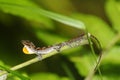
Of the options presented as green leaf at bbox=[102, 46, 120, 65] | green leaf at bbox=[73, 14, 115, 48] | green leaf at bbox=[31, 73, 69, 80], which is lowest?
green leaf at bbox=[102, 46, 120, 65]

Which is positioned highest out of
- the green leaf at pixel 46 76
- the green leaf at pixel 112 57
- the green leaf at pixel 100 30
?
the green leaf at pixel 100 30

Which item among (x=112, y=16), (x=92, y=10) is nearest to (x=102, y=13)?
(x=92, y=10)

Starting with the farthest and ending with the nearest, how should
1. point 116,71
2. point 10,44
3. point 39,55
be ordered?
point 10,44 < point 116,71 < point 39,55

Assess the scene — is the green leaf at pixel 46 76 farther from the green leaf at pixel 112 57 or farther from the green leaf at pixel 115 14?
the green leaf at pixel 115 14

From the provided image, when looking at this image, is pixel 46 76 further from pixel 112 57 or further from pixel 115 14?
pixel 115 14

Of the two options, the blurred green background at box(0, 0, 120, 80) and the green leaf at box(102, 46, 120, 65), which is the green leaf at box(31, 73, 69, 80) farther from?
the green leaf at box(102, 46, 120, 65)

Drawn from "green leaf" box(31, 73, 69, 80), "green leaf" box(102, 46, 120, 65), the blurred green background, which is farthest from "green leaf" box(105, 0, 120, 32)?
"green leaf" box(31, 73, 69, 80)

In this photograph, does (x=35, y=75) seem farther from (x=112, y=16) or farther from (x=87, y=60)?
(x=112, y=16)

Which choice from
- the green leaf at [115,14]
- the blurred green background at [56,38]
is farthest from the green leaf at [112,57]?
the green leaf at [115,14]

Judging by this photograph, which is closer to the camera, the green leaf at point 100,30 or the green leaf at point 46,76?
the green leaf at point 46,76

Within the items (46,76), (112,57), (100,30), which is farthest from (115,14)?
(46,76)

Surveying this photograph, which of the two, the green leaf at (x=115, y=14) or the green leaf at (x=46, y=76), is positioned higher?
the green leaf at (x=115, y=14)
